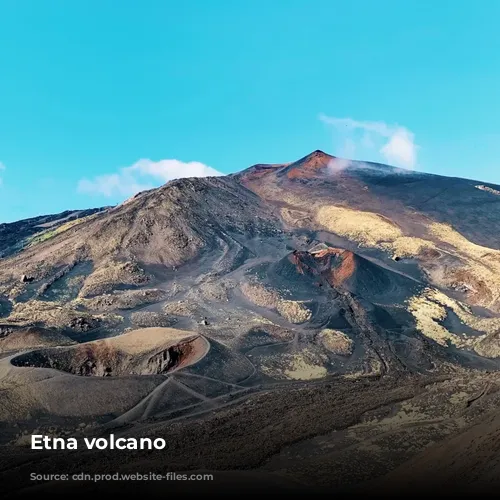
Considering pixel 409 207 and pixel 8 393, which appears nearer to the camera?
pixel 8 393

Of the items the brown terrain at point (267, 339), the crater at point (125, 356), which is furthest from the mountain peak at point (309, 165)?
the crater at point (125, 356)

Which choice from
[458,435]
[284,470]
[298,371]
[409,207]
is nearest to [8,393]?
[284,470]

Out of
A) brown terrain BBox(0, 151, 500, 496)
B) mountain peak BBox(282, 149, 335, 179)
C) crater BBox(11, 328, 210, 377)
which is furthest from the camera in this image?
mountain peak BBox(282, 149, 335, 179)

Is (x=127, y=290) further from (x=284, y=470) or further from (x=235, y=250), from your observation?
(x=284, y=470)

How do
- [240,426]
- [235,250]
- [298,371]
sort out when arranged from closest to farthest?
1. [240,426]
2. [298,371]
3. [235,250]

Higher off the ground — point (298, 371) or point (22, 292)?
point (22, 292)

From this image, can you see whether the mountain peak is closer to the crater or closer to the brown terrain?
the brown terrain

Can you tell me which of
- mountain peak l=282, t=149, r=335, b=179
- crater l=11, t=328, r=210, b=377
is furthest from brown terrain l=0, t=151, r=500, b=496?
mountain peak l=282, t=149, r=335, b=179
